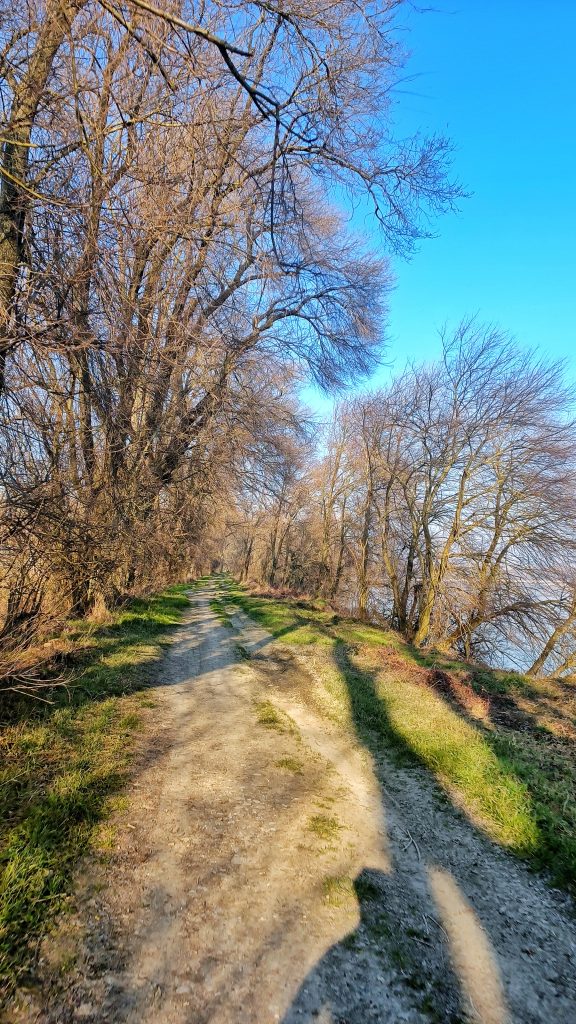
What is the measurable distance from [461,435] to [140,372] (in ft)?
42.9

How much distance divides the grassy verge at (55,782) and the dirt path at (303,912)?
0.66 feet

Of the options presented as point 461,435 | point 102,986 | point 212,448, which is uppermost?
point 461,435

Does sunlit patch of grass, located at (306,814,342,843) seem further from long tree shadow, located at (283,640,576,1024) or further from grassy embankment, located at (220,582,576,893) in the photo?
grassy embankment, located at (220,582,576,893)

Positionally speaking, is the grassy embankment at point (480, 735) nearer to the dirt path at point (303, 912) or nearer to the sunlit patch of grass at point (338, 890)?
the dirt path at point (303, 912)

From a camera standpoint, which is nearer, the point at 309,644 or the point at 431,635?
the point at 309,644

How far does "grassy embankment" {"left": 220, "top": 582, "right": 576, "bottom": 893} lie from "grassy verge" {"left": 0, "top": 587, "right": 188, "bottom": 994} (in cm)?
310

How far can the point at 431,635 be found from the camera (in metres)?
17.0

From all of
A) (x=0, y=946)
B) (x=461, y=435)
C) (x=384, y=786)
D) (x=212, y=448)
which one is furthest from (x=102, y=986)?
(x=461, y=435)

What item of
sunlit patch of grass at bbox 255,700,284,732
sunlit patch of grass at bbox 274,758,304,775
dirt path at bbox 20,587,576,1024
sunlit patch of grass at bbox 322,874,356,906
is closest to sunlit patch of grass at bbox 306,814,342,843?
dirt path at bbox 20,587,576,1024

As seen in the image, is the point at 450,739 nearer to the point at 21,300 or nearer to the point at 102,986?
the point at 102,986

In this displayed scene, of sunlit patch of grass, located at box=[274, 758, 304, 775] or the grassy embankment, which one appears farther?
sunlit patch of grass, located at box=[274, 758, 304, 775]

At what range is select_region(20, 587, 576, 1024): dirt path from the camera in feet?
7.20

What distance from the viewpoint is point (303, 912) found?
8.97 feet

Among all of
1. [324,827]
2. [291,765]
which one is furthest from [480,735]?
[324,827]
